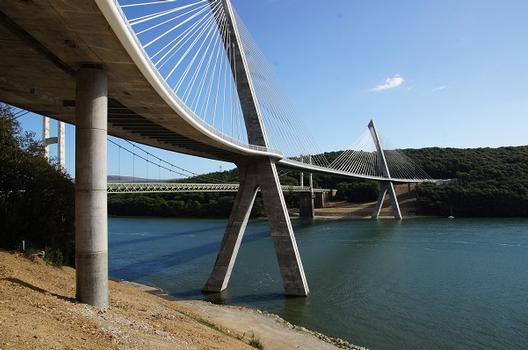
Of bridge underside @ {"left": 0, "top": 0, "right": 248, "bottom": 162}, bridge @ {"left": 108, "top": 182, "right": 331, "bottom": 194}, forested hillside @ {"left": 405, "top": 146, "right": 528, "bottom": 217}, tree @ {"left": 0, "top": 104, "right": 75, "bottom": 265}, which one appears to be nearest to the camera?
bridge underside @ {"left": 0, "top": 0, "right": 248, "bottom": 162}

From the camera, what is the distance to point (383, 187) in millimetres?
91188

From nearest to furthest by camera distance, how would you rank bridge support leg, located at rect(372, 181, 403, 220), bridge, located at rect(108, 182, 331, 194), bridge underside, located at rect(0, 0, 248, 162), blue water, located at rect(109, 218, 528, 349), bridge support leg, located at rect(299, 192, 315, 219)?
1. bridge underside, located at rect(0, 0, 248, 162)
2. blue water, located at rect(109, 218, 528, 349)
3. bridge, located at rect(108, 182, 331, 194)
4. bridge support leg, located at rect(372, 181, 403, 220)
5. bridge support leg, located at rect(299, 192, 315, 219)

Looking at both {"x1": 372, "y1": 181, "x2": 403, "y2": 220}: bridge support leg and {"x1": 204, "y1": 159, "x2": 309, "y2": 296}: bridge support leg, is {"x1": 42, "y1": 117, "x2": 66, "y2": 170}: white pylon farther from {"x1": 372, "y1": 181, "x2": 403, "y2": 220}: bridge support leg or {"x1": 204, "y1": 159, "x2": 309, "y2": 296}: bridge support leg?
{"x1": 372, "y1": 181, "x2": 403, "y2": 220}: bridge support leg

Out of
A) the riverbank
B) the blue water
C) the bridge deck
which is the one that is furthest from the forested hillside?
the riverbank

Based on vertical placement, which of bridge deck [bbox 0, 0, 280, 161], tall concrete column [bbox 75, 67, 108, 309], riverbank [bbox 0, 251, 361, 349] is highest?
bridge deck [bbox 0, 0, 280, 161]

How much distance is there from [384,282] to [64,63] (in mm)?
21839

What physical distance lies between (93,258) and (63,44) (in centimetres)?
545

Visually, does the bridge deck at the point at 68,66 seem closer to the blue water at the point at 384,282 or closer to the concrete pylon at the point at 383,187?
the blue water at the point at 384,282

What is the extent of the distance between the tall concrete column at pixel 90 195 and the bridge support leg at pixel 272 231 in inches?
577

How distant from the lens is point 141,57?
1209cm

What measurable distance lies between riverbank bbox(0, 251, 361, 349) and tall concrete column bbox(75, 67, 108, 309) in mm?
619

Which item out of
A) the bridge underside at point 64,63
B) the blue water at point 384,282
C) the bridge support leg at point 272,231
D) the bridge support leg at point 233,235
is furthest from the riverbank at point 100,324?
the bridge support leg at point 233,235

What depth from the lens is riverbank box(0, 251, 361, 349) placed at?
836cm

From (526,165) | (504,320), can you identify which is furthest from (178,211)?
(504,320)
